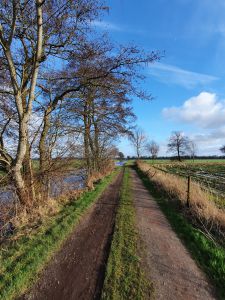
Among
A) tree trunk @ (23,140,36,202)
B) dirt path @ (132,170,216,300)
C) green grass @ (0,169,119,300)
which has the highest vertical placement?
tree trunk @ (23,140,36,202)

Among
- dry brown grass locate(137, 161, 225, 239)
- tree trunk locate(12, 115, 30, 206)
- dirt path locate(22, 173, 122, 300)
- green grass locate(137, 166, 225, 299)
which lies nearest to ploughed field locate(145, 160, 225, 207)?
dry brown grass locate(137, 161, 225, 239)

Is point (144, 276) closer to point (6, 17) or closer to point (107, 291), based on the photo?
point (107, 291)

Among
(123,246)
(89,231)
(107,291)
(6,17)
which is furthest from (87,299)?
(6,17)

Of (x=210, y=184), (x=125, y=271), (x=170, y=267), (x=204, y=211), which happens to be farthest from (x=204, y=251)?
(x=210, y=184)

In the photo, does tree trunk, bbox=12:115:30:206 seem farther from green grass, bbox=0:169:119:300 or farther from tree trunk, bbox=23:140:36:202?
green grass, bbox=0:169:119:300

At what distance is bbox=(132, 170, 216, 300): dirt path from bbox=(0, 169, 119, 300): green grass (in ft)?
7.02

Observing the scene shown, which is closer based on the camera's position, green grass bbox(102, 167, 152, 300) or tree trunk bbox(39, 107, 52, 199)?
green grass bbox(102, 167, 152, 300)

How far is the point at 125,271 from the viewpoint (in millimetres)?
4367

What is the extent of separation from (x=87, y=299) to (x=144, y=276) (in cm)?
114

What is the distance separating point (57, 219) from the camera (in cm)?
776

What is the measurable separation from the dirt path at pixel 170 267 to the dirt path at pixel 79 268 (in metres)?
0.97

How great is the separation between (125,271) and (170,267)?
3.12 feet

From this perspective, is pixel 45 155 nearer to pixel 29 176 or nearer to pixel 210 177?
pixel 29 176

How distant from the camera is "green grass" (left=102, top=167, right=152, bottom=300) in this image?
372 centimetres
